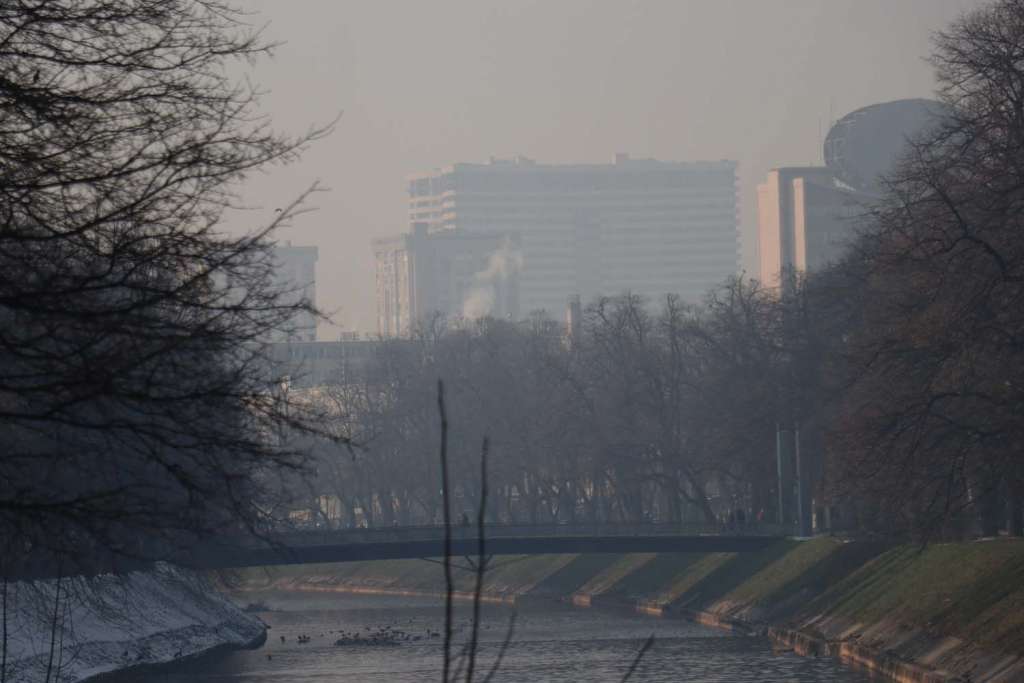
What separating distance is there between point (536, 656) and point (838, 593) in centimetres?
1035

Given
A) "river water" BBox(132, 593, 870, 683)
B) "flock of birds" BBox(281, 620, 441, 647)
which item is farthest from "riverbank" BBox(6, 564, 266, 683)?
"flock of birds" BBox(281, 620, 441, 647)

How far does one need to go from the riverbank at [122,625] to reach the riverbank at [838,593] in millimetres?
2584

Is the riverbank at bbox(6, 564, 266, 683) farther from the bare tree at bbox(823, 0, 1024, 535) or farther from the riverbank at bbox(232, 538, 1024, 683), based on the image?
the bare tree at bbox(823, 0, 1024, 535)

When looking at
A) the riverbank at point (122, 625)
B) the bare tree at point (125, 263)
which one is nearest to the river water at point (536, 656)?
the riverbank at point (122, 625)

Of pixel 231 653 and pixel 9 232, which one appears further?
pixel 231 653

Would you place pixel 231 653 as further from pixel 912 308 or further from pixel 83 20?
pixel 83 20

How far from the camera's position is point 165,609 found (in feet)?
201

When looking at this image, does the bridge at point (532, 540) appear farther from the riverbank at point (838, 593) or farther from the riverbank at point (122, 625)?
the riverbank at point (122, 625)

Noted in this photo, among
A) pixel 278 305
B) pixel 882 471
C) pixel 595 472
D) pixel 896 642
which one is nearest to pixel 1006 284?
pixel 882 471

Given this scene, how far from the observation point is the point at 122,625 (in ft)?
183

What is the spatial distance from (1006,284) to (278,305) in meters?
26.1

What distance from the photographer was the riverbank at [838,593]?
44031 mm

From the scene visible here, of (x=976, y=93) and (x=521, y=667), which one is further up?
(x=976, y=93)

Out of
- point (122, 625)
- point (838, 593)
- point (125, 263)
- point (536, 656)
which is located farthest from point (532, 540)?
point (125, 263)
